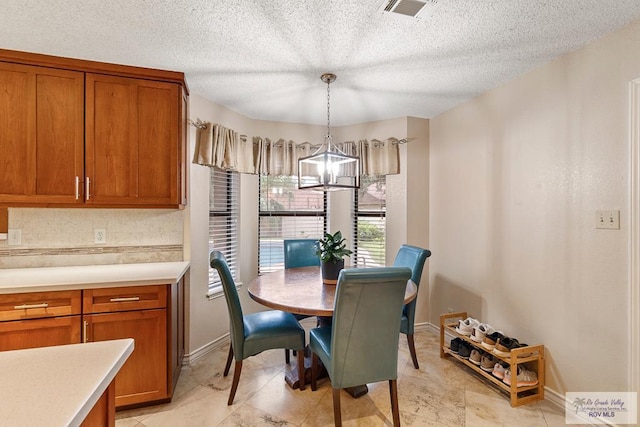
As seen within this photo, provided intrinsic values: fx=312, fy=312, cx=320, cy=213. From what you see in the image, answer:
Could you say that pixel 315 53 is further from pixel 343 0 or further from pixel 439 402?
pixel 439 402

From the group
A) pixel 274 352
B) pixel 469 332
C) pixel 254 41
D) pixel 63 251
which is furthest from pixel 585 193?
pixel 63 251

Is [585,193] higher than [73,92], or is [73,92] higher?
[73,92]

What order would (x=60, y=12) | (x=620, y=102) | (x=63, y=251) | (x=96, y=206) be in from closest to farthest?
(x=60, y=12) < (x=620, y=102) < (x=96, y=206) < (x=63, y=251)

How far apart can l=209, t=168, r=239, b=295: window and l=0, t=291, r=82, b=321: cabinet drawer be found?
1.23 meters

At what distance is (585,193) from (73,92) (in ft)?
11.6

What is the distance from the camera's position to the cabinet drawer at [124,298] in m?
1.96

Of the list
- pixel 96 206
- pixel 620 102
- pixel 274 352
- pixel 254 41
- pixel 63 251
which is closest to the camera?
pixel 620 102

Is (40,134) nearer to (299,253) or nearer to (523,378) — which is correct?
(299,253)

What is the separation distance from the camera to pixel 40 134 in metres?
2.15

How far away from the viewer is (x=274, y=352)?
9.75 feet

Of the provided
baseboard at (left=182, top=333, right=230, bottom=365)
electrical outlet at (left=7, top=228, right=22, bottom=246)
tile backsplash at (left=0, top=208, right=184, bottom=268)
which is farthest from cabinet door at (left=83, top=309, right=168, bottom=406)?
electrical outlet at (left=7, top=228, right=22, bottom=246)

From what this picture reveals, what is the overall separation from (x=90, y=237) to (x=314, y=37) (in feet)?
7.61

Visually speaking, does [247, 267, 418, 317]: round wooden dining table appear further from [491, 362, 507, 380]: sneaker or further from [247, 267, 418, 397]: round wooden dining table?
[491, 362, 507, 380]: sneaker

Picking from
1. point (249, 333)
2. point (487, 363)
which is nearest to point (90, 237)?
point (249, 333)
